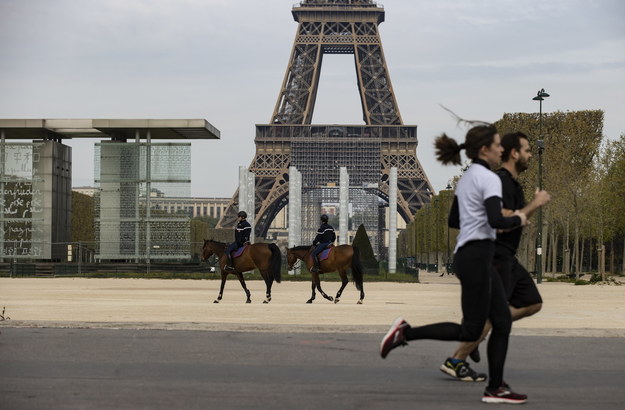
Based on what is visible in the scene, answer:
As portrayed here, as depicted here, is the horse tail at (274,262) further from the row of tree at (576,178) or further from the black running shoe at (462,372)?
the row of tree at (576,178)

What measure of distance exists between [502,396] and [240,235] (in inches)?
569

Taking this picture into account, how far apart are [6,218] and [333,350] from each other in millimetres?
38661

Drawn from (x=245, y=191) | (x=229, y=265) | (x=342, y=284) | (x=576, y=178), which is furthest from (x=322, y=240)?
(x=576, y=178)

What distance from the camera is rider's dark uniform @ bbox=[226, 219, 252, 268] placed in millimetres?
21203

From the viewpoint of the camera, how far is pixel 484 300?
7711mm

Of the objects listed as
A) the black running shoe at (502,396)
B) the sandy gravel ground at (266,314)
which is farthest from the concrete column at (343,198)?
the black running shoe at (502,396)

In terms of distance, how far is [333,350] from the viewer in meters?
11.4

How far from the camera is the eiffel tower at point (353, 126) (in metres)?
108

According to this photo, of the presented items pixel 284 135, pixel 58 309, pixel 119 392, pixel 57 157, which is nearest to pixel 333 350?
pixel 119 392

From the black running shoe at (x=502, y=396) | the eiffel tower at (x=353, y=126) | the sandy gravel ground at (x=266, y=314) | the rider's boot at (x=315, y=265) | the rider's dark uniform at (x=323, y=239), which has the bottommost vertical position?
the sandy gravel ground at (x=266, y=314)

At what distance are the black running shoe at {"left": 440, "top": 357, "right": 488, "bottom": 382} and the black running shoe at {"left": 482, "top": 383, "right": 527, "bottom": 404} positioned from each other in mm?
1035

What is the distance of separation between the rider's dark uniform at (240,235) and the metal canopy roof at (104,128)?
2637cm

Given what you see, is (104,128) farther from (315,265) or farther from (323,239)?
(323,239)

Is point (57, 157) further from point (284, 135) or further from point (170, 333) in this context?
point (284, 135)
